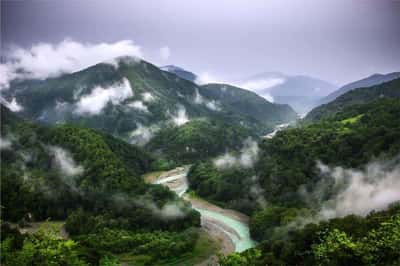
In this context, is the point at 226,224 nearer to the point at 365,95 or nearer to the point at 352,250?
the point at 352,250

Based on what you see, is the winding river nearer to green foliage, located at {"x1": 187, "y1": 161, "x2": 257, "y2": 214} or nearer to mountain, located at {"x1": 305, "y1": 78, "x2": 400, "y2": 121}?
green foliage, located at {"x1": 187, "y1": 161, "x2": 257, "y2": 214}

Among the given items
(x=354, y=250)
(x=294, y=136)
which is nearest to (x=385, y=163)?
(x=294, y=136)

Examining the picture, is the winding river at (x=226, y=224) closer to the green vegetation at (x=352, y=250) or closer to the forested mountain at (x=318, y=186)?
the forested mountain at (x=318, y=186)

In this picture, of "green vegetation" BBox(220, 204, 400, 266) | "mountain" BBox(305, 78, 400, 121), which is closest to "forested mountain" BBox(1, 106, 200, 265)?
"green vegetation" BBox(220, 204, 400, 266)

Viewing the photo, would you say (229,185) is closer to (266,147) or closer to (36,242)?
(266,147)

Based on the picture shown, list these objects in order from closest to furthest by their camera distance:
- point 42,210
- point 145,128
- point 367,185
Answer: point 367,185 → point 42,210 → point 145,128

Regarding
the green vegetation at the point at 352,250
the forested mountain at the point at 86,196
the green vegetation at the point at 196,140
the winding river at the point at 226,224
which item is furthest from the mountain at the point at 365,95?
the green vegetation at the point at 352,250
